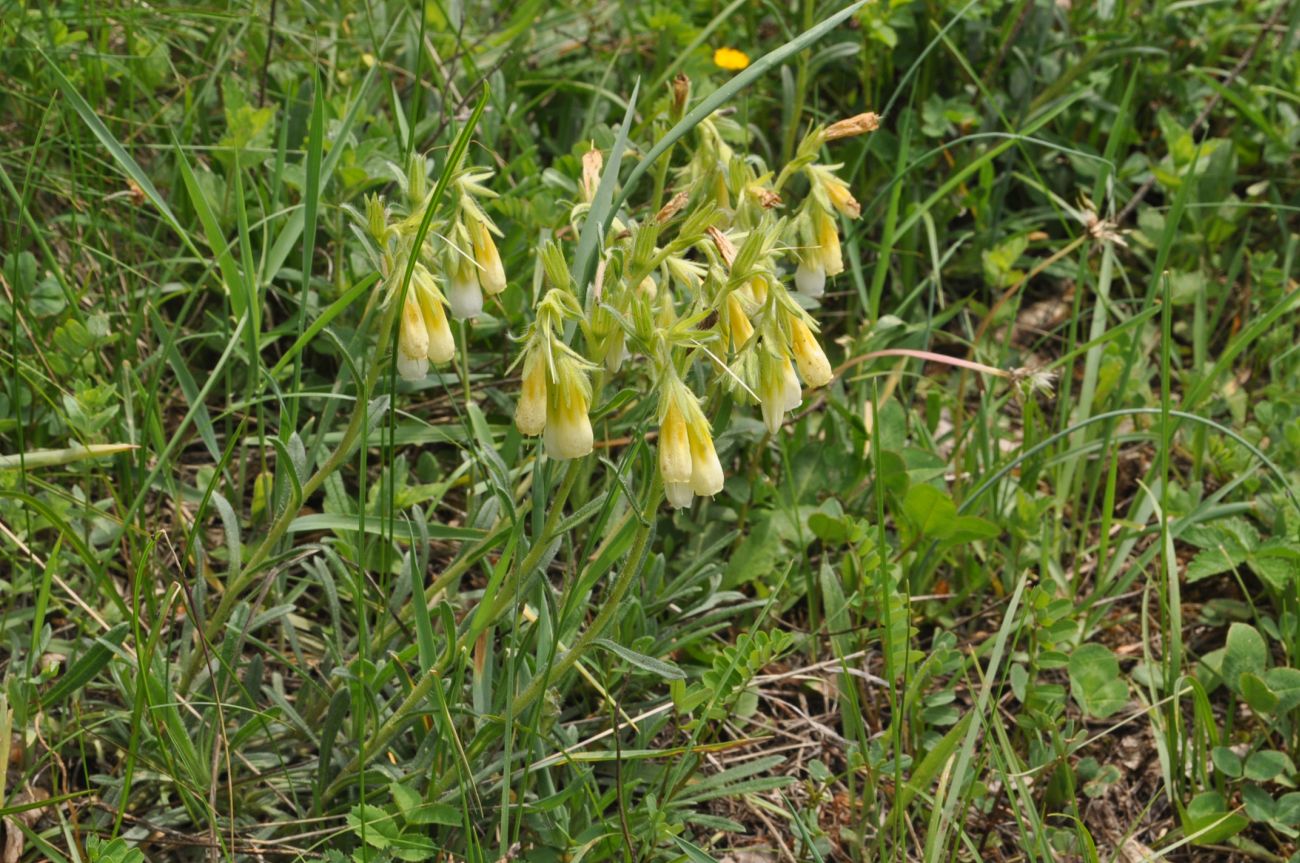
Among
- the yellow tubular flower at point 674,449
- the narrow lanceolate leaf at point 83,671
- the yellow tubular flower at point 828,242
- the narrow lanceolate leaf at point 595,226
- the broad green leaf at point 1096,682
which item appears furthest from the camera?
the broad green leaf at point 1096,682

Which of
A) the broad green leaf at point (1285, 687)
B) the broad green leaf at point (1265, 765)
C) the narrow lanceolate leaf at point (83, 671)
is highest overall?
the narrow lanceolate leaf at point (83, 671)

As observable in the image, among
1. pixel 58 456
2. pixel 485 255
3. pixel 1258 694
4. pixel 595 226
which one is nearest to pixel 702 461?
pixel 595 226

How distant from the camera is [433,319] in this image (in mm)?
2002

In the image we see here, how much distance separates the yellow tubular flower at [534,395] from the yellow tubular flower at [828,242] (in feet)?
2.49

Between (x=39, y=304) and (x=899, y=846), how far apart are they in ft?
6.75

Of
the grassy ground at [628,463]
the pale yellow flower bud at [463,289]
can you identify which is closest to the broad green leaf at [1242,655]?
the grassy ground at [628,463]

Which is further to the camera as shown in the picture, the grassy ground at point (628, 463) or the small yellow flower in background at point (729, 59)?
the small yellow flower in background at point (729, 59)

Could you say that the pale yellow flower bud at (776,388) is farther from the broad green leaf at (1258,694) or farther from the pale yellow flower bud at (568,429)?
the broad green leaf at (1258,694)

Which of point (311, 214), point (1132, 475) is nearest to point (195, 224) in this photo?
point (311, 214)

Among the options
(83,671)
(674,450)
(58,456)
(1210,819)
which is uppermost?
(674,450)

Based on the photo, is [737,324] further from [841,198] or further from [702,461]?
[841,198]

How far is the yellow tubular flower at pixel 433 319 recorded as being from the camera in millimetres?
1984

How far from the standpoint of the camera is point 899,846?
7.86 ft

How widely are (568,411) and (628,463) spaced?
0.22 meters
